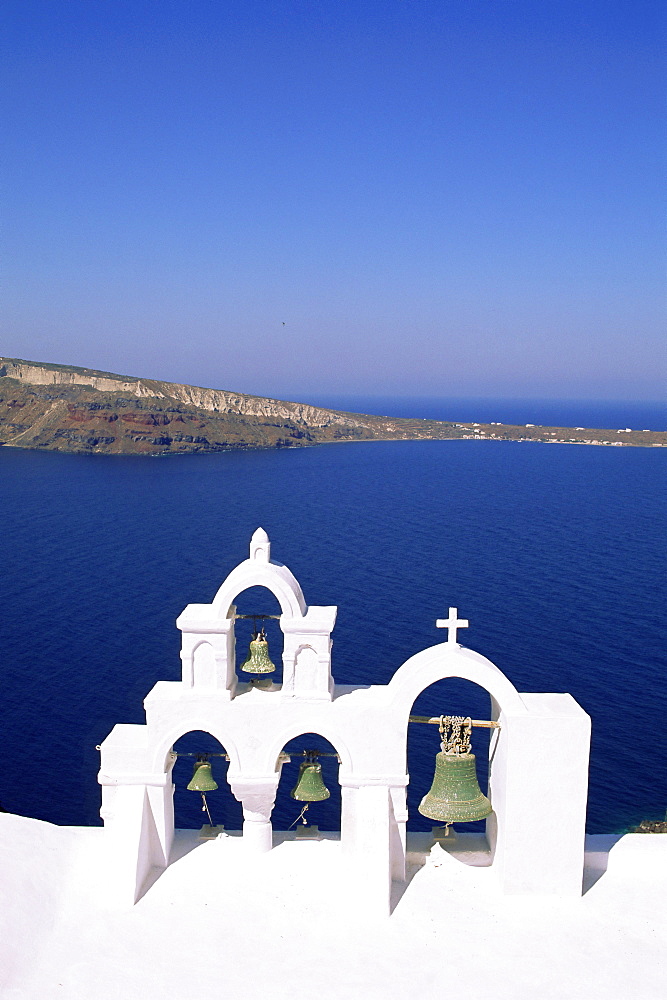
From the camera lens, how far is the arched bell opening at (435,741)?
33.7 m

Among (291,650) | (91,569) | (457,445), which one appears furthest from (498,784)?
(457,445)

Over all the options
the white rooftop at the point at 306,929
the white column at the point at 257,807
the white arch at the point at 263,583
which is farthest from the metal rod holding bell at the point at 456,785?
the white arch at the point at 263,583

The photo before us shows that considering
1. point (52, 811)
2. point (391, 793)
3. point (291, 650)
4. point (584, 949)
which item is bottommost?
point (52, 811)

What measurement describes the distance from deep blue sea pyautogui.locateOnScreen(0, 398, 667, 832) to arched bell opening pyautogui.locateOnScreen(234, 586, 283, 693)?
17.0 inches

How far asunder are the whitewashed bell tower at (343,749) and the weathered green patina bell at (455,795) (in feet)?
1.36

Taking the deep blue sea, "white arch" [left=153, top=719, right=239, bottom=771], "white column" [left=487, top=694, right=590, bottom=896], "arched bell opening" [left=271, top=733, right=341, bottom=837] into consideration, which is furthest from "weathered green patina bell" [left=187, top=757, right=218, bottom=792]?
the deep blue sea

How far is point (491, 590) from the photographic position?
65.8 meters

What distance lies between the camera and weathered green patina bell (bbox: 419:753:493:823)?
13.7 meters

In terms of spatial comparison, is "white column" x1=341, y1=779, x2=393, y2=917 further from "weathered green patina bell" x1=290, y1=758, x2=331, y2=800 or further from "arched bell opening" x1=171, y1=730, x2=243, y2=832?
"arched bell opening" x1=171, y1=730, x2=243, y2=832

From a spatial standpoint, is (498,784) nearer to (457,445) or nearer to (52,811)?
(52,811)

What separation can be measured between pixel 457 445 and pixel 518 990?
589 ft

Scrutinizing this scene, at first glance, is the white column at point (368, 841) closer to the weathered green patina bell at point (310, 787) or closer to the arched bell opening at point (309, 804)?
the weathered green patina bell at point (310, 787)

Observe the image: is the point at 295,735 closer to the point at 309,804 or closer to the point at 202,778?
the point at 202,778

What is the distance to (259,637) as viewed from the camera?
1541 cm
